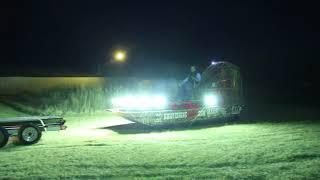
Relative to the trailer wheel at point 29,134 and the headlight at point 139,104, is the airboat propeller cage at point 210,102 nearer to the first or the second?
the headlight at point 139,104

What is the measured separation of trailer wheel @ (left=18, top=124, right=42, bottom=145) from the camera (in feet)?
42.4

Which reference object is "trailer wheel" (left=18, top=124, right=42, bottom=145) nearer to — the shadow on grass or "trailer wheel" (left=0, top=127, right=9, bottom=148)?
"trailer wheel" (left=0, top=127, right=9, bottom=148)

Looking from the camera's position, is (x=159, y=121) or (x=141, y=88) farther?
(x=141, y=88)

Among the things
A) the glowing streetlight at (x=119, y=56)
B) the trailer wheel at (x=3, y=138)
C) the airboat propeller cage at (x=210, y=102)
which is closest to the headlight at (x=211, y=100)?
the airboat propeller cage at (x=210, y=102)

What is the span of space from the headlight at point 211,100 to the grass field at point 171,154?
1721mm

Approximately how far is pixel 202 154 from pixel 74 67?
32380 mm

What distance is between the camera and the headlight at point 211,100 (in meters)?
17.5

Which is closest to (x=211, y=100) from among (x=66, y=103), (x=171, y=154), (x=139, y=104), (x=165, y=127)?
(x=165, y=127)

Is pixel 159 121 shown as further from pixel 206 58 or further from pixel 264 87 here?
pixel 206 58

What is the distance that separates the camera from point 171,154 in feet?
35.9

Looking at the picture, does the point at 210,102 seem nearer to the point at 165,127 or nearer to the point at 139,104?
the point at 165,127

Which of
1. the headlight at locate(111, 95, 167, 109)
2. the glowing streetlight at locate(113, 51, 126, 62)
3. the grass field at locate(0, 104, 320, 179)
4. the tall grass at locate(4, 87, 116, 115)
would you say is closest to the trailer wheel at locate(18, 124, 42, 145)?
the grass field at locate(0, 104, 320, 179)

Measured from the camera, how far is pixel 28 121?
13.3 m

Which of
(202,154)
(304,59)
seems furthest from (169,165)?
(304,59)
